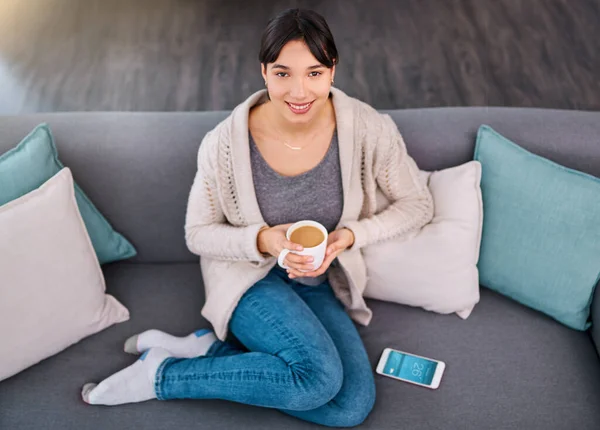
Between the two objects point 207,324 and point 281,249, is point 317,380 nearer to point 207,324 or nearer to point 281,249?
point 281,249

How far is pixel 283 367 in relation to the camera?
164 cm

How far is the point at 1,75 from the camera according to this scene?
9.41 feet

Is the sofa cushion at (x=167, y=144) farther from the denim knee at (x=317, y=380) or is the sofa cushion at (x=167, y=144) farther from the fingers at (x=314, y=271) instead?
the denim knee at (x=317, y=380)

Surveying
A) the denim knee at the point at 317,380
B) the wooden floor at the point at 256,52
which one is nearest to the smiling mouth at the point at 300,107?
the denim knee at the point at 317,380

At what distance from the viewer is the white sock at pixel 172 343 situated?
1803mm

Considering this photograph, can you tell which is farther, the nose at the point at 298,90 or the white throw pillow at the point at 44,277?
the white throw pillow at the point at 44,277

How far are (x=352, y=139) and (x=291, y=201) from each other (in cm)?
23

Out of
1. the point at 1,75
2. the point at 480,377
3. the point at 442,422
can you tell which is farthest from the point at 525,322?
the point at 1,75

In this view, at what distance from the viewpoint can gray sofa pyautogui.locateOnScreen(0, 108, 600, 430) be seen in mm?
1652

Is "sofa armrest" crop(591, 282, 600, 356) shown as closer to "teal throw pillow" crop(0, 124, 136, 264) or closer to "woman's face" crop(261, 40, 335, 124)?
"woman's face" crop(261, 40, 335, 124)

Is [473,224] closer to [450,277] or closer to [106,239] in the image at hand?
[450,277]

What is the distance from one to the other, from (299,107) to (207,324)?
2.40 ft

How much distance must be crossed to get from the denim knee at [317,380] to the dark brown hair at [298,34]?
0.73 metres

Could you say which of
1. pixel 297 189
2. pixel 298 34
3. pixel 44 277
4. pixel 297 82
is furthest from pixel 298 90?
pixel 44 277
